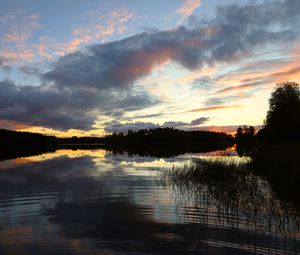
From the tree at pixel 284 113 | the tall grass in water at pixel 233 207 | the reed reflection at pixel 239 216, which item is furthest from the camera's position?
the tree at pixel 284 113

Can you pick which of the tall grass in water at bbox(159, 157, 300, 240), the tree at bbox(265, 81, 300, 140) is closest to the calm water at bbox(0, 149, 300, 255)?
the tall grass in water at bbox(159, 157, 300, 240)

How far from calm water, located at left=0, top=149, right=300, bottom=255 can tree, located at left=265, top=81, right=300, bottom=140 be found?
5311 centimetres

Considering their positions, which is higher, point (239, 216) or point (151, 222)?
point (239, 216)

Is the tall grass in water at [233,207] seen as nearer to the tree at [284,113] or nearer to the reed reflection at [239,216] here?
the reed reflection at [239,216]

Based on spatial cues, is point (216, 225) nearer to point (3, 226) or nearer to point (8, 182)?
point (3, 226)

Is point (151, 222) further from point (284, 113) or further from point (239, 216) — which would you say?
point (284, 113)

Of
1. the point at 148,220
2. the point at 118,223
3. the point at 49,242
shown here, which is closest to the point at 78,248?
the point at 49,242

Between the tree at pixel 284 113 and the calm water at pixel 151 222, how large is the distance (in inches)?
2091

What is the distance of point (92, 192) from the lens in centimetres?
2698

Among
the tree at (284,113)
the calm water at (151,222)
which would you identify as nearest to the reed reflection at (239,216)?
the calm water at (151,222)

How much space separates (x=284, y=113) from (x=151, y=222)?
69.3m

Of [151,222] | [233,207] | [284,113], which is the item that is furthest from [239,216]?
[284,113]

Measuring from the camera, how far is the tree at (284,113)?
7519cm

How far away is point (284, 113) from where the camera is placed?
77.9m
